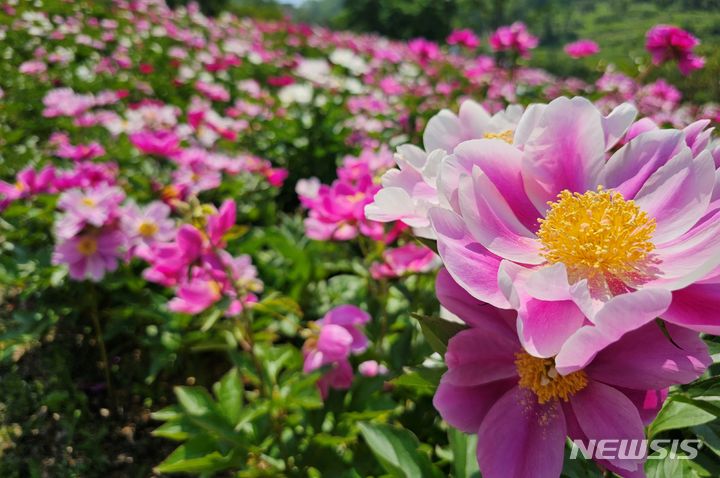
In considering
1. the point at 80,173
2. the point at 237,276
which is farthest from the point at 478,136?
the point at 80,173

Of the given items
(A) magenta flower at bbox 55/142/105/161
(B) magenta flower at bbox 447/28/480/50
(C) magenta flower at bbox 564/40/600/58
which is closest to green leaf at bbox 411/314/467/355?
(A) magenta flower at bbox 55/142/105/161

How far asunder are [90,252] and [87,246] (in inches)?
0.8

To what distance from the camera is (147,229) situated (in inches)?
59.1

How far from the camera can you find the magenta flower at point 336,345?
1133 millimetres

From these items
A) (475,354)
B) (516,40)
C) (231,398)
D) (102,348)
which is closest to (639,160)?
(475,354)

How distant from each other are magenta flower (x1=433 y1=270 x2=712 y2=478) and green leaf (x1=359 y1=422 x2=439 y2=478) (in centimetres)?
35

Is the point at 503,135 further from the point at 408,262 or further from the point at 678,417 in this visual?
the point at 408,262

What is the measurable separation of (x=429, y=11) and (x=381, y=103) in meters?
18.8

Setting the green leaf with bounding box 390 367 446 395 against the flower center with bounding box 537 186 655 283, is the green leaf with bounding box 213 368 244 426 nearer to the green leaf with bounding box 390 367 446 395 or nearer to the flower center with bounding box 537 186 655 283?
the green leaf with bounding box 390 367 446 395

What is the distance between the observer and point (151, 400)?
1850 mm

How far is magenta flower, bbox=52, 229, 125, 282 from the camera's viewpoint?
4.76ft

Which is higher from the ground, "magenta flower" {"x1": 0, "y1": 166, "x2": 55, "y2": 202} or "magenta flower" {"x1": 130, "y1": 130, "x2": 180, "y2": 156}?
"magenta flower" {"x1": 130, "y1": 130, "x2": 180, "y2": 156}

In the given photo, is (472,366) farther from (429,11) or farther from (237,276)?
(429,11)

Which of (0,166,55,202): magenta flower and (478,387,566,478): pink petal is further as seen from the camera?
(0,166,55,202): magenta flower
